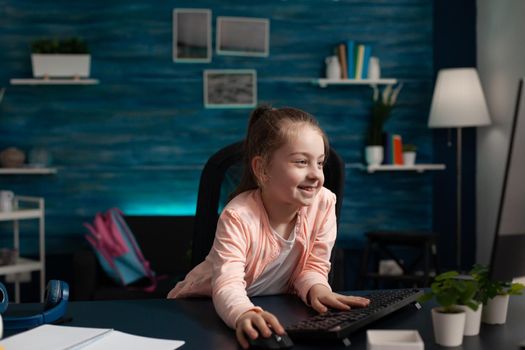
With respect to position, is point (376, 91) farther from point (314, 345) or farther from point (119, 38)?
point (314, 345)

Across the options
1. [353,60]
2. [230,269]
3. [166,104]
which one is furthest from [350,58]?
[230,269]

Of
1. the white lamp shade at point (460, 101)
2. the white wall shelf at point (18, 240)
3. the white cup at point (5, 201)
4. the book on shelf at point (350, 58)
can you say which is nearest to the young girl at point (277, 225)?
the white wall shelf at point (18, 240)

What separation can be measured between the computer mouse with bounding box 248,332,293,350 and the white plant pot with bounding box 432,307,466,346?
239 millimetres

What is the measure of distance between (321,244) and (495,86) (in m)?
3.48

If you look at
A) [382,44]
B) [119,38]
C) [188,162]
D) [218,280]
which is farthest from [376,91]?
[218,280]

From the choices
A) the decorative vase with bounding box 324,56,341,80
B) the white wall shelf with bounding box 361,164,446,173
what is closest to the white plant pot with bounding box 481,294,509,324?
the white wall shelf with bounding box 361,164,446,173

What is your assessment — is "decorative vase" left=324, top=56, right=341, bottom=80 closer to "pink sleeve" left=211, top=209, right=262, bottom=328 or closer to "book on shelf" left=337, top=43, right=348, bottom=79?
"book on shelf" left=337, top=43, right=348, bottom=79

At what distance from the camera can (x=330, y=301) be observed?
56.6 inches

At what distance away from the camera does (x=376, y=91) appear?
16.5ft

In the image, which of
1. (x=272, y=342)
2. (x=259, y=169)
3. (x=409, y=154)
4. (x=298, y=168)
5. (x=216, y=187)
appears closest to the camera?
(x=272, y=342)

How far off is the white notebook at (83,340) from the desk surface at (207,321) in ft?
0.13

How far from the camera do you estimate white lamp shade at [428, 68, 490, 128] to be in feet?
15.1

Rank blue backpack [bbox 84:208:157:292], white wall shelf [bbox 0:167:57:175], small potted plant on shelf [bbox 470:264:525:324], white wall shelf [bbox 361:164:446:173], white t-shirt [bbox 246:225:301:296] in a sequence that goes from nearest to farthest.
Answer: small potted plant on shelf [bbox 470:264:525:324], white t-shirt [bbox 246:225:301:296], blue backpack [bbox 84:208:157:292], white wall shelf [bbox 0:167:57:175], white wall shelf [bbox 361:164:446:173]

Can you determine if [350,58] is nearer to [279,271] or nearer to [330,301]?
[279,271]
